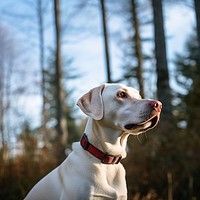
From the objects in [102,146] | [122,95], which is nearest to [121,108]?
[122,95]

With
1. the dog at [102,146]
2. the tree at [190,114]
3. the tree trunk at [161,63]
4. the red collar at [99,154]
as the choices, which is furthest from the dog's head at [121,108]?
the tree trunk at [161,63]

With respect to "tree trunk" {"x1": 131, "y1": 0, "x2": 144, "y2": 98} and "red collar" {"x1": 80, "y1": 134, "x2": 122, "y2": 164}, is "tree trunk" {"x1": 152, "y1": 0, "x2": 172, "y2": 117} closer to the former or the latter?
"red collar" {"x1": 80, "y1": 134, "x2": 122, "y2": 164}

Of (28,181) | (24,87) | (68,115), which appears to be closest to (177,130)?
(28,181)

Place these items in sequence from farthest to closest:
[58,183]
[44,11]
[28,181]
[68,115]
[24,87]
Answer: [68,115]
[24,87]
[44,11]
[28,181]
[58,183]

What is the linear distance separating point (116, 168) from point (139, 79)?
10.8 metres

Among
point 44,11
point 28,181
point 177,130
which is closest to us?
point 28,181

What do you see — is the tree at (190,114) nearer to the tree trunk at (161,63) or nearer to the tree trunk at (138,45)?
the tree trunk at (161,63)

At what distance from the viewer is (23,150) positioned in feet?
23.9

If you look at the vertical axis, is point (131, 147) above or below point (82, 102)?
below

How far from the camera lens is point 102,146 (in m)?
3.04

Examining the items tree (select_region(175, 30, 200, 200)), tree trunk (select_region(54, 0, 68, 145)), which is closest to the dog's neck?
tree (select_region(175, 30, 200, 200))

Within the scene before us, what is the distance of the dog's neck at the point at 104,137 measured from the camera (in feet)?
9.95

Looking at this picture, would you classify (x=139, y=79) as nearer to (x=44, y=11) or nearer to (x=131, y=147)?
(x=44, y=11)

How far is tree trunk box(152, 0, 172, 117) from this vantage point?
24.6 ft
